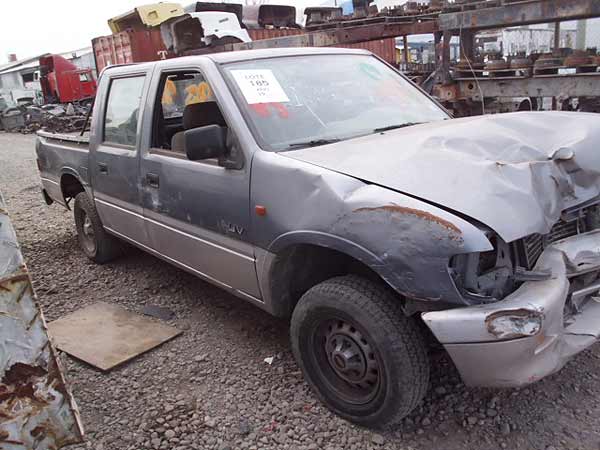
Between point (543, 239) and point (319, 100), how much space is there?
1.47 metres

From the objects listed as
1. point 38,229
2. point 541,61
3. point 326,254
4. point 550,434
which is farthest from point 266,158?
point 38,229

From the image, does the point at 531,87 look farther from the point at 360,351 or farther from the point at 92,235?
the point at 92,235

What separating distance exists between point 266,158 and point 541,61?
4155 millimetres

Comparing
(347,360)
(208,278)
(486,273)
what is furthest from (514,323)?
(208,278)

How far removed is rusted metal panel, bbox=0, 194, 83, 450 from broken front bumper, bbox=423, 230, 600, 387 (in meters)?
1.46

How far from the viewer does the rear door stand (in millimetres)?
3820

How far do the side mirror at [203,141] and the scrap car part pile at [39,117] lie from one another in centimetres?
1772

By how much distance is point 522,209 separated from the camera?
2.09 meters

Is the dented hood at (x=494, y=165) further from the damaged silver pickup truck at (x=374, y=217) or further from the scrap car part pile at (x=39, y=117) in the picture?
the scrap car part pile at (x=39, y=117)

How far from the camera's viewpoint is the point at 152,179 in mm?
3566

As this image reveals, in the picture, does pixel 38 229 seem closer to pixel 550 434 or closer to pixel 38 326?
pixel 38 326

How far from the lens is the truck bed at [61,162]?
4.64m

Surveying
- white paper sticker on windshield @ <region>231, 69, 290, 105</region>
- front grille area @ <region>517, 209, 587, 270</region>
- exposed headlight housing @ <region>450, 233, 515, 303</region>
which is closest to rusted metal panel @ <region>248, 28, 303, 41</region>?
white paper sticker on windshield @ <region>231, 69, 290, 105</region>

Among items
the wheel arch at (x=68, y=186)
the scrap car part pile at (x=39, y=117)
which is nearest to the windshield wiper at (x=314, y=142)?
the wheel arch at (x=68, y=186)
